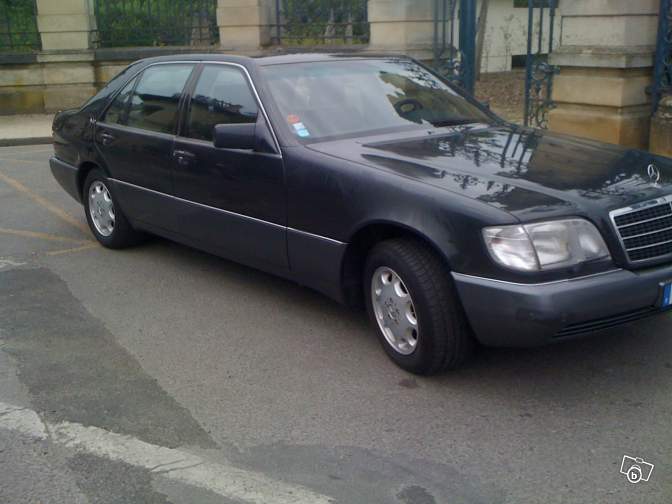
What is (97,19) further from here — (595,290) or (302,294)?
(595,290)

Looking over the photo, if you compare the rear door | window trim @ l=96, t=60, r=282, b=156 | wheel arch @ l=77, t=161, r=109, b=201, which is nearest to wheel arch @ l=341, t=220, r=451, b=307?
window trim @ l=96, t=60, r=282, b=156

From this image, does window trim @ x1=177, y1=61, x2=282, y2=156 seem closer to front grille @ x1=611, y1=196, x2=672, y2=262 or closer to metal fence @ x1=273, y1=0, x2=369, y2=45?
front grille @ x1=611, y1=196, x2=672, y2=262

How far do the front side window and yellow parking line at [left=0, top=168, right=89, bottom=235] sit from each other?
257 cm

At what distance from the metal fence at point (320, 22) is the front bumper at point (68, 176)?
7867mm

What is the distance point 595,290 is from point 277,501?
174 cm

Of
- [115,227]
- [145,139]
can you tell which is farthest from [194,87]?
[115,227]

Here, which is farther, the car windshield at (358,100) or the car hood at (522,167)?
the car windshield at (358,100)

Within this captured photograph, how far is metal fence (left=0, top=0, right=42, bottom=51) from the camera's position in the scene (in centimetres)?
1745

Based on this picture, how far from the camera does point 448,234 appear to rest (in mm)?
4133

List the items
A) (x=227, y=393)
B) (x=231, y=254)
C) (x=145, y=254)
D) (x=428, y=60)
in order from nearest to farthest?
1. (x=227, y=393)
2. (x=231, y=254)
3. (x=145, y=254)
4. (x=428, y=60)

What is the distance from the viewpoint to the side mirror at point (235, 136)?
5.18m

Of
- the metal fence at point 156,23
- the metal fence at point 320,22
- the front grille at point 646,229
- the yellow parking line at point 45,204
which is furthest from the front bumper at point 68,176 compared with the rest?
the metal fence at point 156,23

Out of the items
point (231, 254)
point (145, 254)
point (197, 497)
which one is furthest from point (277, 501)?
point (145, 254)

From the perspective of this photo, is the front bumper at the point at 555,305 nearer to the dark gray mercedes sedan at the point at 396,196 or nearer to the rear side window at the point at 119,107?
the dark gray mercedes sedan at the point at 396,196
